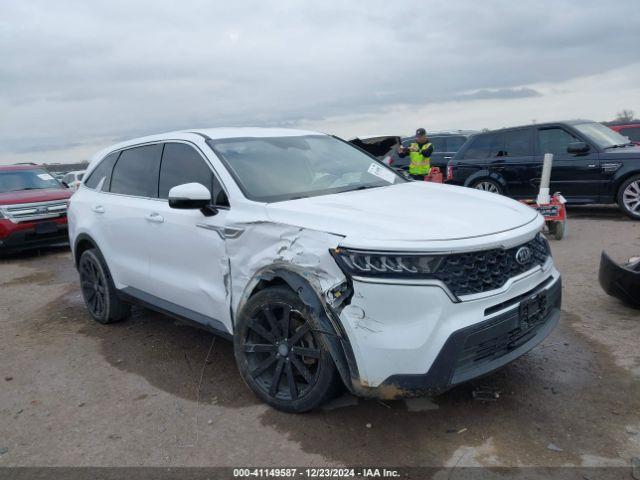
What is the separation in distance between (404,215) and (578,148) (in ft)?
24.0

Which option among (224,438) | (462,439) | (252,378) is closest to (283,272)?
(252,378)

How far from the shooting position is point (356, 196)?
3594 millimetres

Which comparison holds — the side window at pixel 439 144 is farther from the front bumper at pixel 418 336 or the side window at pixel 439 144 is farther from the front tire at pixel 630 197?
the front bumper at pixel 418 336

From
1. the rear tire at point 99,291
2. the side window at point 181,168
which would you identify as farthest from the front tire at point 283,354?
the rear tire at point 99,291

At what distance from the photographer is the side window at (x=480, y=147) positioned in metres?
10.6

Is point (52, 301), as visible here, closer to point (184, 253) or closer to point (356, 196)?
point (184, 253)

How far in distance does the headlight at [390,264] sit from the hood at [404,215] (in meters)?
0.06

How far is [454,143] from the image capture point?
48.6ft

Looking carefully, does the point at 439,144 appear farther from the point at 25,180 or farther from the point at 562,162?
the point at 25,180

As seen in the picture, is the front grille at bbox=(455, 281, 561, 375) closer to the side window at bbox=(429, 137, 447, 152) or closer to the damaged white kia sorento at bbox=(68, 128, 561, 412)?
the damaged white kia sorento at bbox=(68, 128, 561, 412)

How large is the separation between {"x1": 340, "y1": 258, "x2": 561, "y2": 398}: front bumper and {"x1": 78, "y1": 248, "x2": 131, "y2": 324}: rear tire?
3111 mm

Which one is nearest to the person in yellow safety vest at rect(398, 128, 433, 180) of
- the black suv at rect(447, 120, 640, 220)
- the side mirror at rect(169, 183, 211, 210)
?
the black suv at rect(447, 120, 640, 220)

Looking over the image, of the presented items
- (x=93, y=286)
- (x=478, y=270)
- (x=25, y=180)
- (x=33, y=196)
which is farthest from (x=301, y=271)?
(x=25, y=180)

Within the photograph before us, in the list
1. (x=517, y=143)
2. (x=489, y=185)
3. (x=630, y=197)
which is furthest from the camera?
(x=489, y=185)
